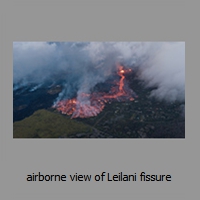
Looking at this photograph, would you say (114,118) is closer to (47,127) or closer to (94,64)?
(94,64)

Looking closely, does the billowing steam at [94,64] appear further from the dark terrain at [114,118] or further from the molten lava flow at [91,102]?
the dark terrain at [114,118]

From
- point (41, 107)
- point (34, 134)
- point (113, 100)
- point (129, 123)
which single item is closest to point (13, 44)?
point (41, 107)

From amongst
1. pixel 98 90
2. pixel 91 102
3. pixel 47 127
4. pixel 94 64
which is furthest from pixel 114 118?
pixel 47 127

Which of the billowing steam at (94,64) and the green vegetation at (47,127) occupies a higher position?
the billowing steam at (94,64)

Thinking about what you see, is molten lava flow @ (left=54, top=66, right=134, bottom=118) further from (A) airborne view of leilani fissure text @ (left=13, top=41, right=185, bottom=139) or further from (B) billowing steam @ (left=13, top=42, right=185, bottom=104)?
(B) billowing steam @ (left=13, top=42, right=185, bottom=104)

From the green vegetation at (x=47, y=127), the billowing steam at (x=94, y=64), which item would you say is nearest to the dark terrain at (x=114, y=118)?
the green vegetation at (x=47, y=127)

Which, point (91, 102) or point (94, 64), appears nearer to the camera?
point (91, 102)
